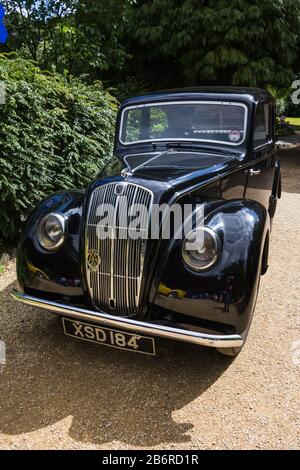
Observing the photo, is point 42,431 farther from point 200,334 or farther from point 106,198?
point 106,198

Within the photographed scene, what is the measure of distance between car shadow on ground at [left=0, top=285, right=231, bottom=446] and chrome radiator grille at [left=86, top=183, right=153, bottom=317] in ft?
1.69

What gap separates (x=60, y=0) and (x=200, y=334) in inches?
316

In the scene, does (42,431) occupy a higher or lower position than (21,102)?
lower

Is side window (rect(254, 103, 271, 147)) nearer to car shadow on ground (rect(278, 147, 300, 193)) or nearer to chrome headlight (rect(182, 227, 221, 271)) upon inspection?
chrome headlight (rect(182, 227, 221, 271))

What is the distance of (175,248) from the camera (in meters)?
2.42

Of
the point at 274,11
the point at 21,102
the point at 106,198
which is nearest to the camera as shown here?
the point at 106,198

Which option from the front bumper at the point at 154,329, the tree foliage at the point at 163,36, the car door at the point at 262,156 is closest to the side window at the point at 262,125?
the car door at the point at 262,156

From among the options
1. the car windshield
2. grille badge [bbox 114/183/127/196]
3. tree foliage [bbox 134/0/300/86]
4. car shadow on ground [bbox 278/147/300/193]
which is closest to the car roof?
the car windshield

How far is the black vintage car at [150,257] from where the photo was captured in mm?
2289

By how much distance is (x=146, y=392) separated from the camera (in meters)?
2.52

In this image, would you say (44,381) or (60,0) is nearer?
(44,381)

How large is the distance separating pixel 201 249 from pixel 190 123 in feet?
5.33

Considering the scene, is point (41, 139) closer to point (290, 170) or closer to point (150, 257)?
point (150, 257)
